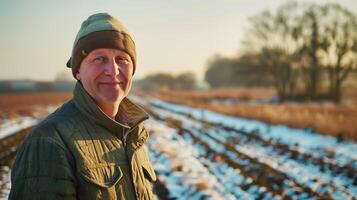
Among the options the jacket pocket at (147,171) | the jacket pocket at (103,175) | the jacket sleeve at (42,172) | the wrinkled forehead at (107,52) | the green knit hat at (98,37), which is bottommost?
the jacket pocket at (147,171)

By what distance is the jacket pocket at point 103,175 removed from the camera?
1.51 m

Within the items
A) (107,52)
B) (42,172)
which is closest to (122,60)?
(107,52)

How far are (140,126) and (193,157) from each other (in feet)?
24.5

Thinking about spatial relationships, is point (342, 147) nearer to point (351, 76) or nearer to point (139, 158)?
point (139, 158)

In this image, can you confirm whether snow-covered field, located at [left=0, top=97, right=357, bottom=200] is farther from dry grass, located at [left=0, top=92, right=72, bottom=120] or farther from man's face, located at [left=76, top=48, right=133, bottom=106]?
dry grass, located at [left=0, top=92, right=72, bottom=120]

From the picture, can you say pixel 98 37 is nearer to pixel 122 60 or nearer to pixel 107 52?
pixel 107 52

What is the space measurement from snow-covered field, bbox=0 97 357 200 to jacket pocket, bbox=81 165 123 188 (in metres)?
4.55

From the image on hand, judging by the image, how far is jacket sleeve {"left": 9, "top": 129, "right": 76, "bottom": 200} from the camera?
53.5 inches

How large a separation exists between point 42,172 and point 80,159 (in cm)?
18

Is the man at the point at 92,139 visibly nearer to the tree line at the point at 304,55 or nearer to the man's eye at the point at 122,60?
the man's eye at the point at 122,60

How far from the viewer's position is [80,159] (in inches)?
59.5

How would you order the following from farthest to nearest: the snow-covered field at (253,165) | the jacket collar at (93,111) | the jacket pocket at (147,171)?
the snow-covered field at (253,165)
the jacket pocket at (147,171)
the jacket collar at (93,111)

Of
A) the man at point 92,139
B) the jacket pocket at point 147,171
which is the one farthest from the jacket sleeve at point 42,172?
the jacket pocket at point 147,171

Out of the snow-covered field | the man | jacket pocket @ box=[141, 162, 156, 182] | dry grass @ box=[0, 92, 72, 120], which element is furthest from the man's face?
dry grass @ box=[0, 92, 72, 120]
